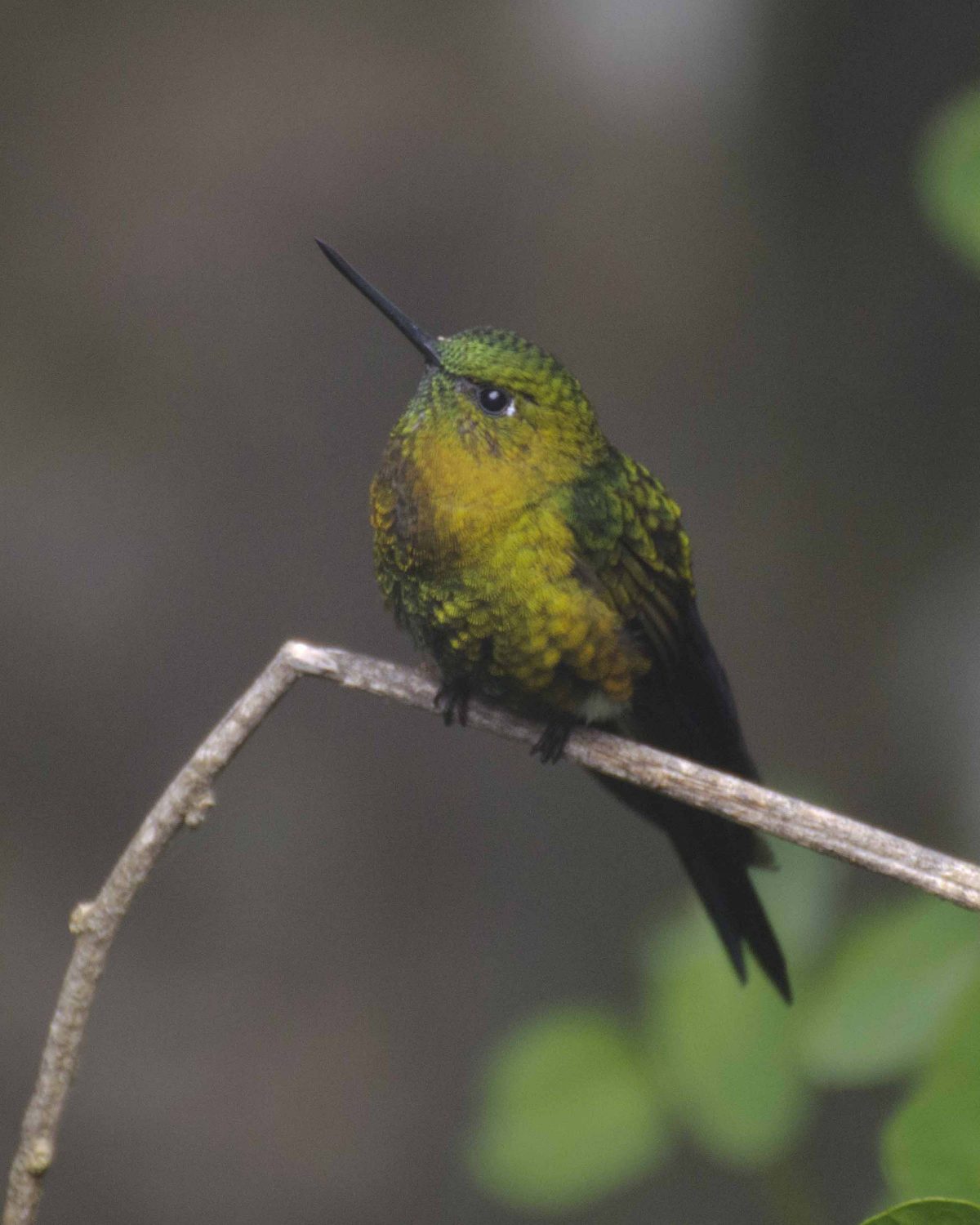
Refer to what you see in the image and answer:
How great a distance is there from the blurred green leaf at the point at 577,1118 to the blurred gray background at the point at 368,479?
5.28ft

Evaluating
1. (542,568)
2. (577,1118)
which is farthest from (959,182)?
(577,1118)

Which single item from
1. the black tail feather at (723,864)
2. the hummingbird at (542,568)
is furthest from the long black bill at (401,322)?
the black tail feather at (723,864)

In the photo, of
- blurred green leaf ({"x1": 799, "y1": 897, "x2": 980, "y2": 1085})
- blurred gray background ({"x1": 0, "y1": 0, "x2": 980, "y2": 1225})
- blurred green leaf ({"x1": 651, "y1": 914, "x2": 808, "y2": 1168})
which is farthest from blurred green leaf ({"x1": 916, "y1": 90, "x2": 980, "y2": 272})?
blurred gray background ({"x1": 0, "y1": 0, "x2": 980, "y2": 1225})

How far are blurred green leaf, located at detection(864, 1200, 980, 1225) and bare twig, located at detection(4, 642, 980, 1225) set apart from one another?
565 mm

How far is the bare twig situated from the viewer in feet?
4.32

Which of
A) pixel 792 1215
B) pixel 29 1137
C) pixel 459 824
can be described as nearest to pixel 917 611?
pixel 459 824

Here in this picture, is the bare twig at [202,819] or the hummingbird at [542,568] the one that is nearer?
the bare twig at [202,819]

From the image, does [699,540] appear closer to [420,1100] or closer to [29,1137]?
[420,1100]

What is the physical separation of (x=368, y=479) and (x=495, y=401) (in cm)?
138

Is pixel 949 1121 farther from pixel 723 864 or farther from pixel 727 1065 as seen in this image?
pixel 723 864

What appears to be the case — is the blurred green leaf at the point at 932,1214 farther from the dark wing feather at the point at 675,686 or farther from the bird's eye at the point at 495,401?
the bird's eye at the point at 495,401

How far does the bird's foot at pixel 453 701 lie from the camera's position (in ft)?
6.87

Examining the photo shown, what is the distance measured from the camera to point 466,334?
2039 millimetres

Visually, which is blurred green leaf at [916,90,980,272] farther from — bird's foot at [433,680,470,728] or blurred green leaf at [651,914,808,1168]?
bird's foot at [433,680,470,728]
